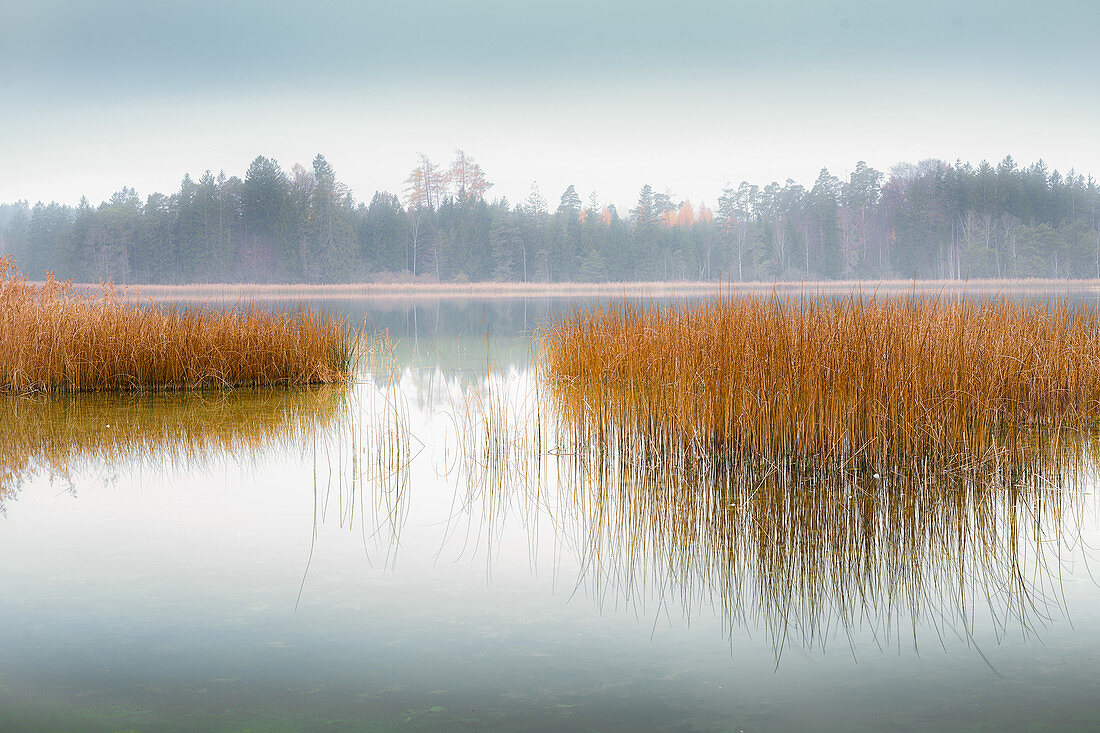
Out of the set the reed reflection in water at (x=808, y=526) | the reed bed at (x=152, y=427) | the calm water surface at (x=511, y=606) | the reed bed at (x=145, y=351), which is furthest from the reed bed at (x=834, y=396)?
the reed bed at (x=145, y=351)

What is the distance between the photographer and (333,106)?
5219cm

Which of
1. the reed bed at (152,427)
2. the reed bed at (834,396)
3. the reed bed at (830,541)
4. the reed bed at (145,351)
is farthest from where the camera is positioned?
the reed bed at (145,351)

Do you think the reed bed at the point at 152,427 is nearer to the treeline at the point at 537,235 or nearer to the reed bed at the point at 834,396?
the reed bed at the point at 834,396

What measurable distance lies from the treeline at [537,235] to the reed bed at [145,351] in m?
42.2

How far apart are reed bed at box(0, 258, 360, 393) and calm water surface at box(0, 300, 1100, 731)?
2699 mm

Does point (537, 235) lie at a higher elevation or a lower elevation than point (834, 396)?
higher

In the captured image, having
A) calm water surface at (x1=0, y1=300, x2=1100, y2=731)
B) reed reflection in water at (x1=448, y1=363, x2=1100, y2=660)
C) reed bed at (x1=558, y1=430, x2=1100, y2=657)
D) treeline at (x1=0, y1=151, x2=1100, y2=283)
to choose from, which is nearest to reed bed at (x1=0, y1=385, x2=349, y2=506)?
calm water surface at (x1=0, y1=300, x2=1100, y2=731)

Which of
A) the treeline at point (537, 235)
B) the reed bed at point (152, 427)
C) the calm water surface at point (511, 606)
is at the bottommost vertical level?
the calm water surface at point (511, 606)

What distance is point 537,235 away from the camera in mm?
53375

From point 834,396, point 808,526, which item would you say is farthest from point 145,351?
point 808,526

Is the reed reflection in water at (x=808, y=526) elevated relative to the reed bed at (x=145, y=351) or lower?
lower

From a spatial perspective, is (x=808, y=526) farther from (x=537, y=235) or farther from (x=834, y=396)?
(x=537, y=235)

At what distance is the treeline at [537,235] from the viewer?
49.8m

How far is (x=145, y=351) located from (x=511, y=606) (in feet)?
17.8
